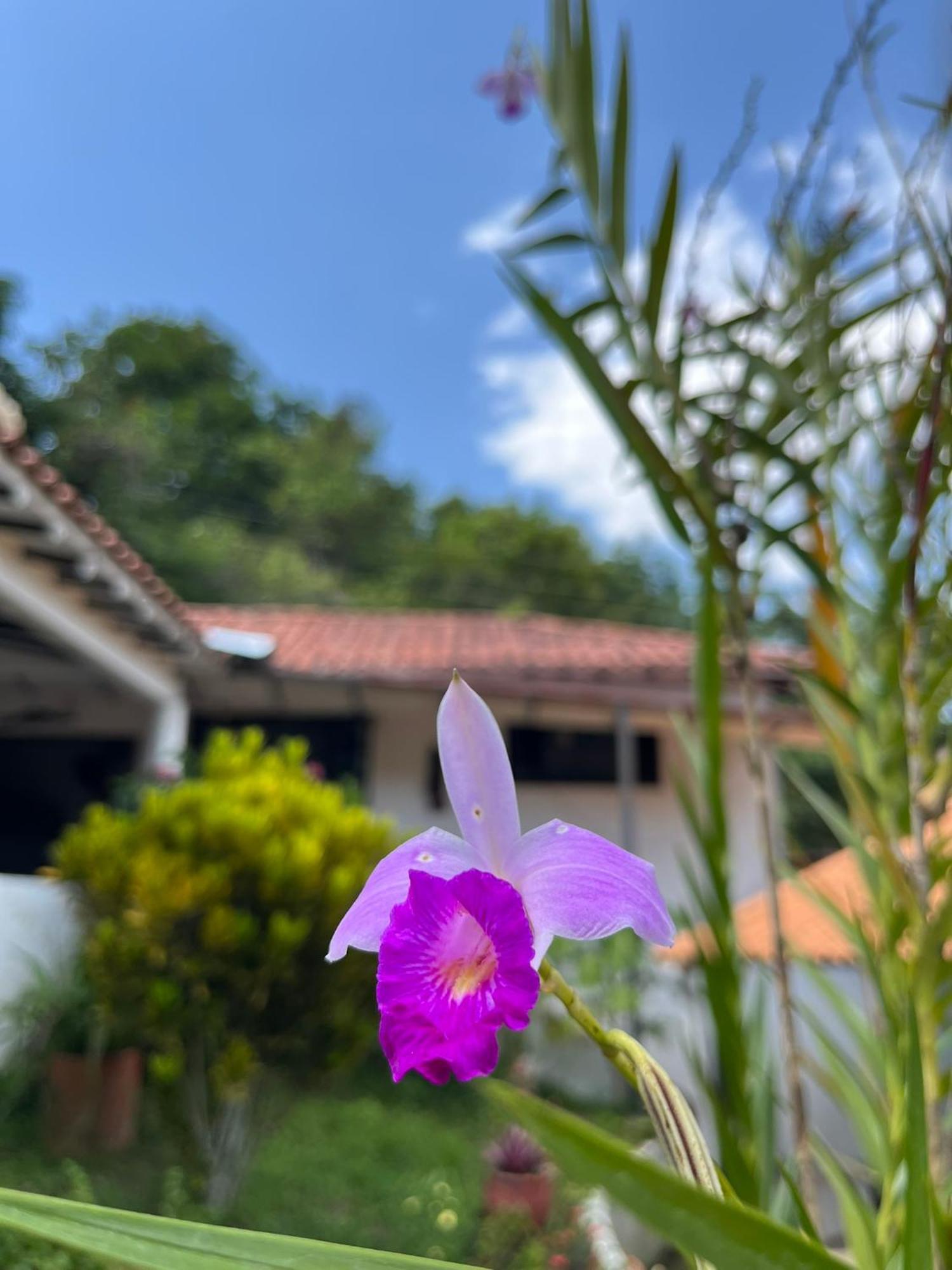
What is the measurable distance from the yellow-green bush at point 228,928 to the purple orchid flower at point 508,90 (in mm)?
2513

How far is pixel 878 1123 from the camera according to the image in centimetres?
94

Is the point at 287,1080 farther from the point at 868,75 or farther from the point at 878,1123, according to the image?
the point at 868,75

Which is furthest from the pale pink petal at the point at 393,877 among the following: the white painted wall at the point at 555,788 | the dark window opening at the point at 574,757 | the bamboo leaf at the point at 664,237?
the dark window opening at the point at 574,757

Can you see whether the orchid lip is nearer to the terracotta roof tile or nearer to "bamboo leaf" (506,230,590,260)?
"bamboo leaf" (506,230,590,260)

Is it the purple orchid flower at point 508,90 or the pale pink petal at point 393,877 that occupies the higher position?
the purple orchid flower at point 508,90

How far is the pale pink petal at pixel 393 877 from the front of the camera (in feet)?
1.52

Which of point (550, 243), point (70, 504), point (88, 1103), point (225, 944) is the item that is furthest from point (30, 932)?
point (550, 243)

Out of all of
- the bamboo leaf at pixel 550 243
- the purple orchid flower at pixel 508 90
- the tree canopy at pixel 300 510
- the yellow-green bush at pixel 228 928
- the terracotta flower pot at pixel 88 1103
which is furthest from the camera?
the tree canopy at pixel 300 510

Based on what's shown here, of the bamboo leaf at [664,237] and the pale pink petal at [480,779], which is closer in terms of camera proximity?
the pale pink petal at [480,779]

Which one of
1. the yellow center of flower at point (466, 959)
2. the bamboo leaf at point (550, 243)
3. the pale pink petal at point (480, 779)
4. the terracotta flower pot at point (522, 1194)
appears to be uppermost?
the bamboo leaf at point (550, 243)

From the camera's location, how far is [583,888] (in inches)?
17.4

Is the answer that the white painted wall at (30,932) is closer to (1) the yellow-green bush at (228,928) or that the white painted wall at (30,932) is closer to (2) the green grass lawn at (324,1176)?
(1) the yellow-green bush at (228,928)

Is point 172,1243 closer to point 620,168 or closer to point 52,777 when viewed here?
point 620,168

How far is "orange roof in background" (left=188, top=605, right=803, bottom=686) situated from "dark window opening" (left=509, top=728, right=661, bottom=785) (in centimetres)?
67
